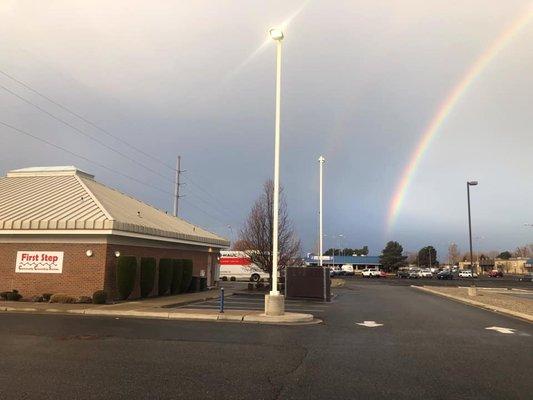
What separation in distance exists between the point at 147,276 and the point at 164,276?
2.16 metres

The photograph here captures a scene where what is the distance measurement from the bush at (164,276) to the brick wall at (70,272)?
11.5 feet

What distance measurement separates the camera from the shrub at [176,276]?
28.8m

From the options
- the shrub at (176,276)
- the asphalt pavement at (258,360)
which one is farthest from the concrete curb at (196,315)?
the shrub at (176,276)

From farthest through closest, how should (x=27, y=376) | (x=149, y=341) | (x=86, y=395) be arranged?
1. (x=149, y=341)
2. (x=27, y=376)
3. (x=86, y=395)

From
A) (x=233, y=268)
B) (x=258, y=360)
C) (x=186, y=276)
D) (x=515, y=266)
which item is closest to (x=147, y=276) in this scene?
(x=186, y=276)

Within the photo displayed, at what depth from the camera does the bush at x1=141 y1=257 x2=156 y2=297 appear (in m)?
25.2

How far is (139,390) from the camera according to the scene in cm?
734

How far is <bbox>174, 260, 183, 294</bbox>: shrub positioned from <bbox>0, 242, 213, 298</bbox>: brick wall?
16.7 feet

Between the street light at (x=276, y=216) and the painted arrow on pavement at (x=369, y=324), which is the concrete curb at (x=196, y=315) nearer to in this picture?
the street light at (x=276, y=216)

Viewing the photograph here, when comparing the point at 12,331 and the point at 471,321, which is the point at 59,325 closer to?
the point at 12,331

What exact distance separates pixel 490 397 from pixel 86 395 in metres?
5.78

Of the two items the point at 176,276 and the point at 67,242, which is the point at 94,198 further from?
Result: the point at 176,276

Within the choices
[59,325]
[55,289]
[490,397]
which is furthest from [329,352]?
[55,289]

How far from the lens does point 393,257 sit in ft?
446
